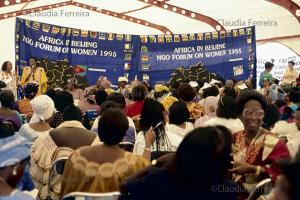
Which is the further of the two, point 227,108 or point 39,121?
point 39,121

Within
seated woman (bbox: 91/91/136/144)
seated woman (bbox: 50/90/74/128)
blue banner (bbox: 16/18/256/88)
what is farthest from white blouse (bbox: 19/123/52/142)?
blue banner (bbox: 16/18/256/88)

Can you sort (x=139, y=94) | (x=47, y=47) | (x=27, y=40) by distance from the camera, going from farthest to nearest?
(x=47, y=47)
(x=27, y=40)
(x=139, y=94)

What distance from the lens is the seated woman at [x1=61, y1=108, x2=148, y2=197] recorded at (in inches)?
121

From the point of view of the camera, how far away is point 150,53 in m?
13.1

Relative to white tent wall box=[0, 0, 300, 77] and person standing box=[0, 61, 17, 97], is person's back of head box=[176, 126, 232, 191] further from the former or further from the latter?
white tent wall box=[0, 0, 300, 77]

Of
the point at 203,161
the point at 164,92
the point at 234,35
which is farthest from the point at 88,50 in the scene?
the point at 203,161

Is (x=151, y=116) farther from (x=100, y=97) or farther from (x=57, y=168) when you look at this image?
(x=100, y=97)

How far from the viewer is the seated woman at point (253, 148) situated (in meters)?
3.12

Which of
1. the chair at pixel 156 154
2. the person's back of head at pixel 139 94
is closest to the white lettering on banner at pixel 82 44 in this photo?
the person's back of head at pixel 139 94

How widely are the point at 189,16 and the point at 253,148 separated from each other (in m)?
16.6

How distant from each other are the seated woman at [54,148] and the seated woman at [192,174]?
142 centimetres

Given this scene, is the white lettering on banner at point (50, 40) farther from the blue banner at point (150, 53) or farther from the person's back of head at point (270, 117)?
the person's back of head at point (270, 117)

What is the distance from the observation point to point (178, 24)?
21.9 meters

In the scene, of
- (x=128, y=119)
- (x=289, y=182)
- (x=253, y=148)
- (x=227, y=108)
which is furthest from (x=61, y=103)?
(x=289, y=182)
